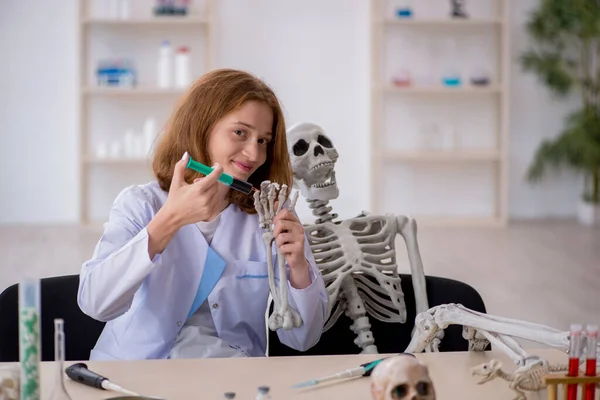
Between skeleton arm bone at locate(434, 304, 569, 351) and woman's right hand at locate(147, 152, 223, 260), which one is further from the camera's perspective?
woman's right hand at locate(147, 152, 223, 260)

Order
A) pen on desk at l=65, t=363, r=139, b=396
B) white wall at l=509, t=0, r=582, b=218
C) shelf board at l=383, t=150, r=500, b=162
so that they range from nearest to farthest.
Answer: pen on desk at l=65, t=363, r=139, b=396 < shelf board at l=383, t=150, r=500, b=162 < white wall at l=509, t=0, r=582, b=218

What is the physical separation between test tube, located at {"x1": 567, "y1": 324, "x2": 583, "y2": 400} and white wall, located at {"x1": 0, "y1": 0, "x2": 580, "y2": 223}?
5688 mm

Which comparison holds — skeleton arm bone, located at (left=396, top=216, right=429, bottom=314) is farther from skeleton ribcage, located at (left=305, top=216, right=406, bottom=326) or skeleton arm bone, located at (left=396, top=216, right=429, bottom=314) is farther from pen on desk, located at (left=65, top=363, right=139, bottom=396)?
pen on desk, located at (left=65, top=363, right=139, bottom=396)

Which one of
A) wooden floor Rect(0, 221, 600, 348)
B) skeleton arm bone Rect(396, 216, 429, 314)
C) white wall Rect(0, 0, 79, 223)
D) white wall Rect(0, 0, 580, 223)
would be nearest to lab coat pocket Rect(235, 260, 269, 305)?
skeleton arm bone Rect(396, 216, 429, 314)

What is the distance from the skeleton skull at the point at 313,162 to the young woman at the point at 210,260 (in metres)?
0.33

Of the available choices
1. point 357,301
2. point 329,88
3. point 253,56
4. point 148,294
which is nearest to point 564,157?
point 329,88

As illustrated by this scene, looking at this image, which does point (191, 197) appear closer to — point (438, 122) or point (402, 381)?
point (402, 381)

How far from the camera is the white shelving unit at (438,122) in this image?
267 inches

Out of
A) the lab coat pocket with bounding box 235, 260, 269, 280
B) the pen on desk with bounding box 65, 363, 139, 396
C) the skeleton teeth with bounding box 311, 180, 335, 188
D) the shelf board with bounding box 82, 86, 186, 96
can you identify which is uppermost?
the shelf board with bounding box 82, 86, 186, 96

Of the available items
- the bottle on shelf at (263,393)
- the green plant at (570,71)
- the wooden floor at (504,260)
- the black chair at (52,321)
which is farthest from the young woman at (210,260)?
the green plant at (570,71)

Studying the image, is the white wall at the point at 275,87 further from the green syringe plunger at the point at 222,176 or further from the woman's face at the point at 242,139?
the green syringe plunger at the point at 222,176

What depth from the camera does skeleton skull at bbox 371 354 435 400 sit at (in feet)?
3.75

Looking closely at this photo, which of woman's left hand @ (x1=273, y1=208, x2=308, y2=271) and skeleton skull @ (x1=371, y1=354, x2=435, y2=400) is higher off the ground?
woman's left hand @ (x1=273, y1=208, x2=308, y2=271)

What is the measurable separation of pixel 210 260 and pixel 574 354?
824 millimetres
